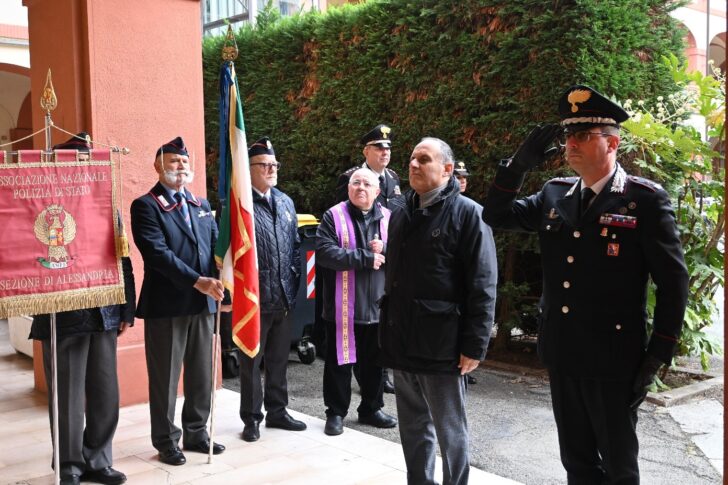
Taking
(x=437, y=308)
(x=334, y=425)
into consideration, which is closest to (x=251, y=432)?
(x=334, y=425)

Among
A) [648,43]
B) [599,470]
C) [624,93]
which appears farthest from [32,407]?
[648,43]

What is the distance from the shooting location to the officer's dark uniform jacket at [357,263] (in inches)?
198

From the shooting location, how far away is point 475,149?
6.89 metres

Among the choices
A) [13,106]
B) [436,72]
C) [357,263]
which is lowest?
[357,263]

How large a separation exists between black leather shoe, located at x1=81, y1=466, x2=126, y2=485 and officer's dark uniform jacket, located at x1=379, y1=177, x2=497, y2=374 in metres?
1.74

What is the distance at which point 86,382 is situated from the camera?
429 cm

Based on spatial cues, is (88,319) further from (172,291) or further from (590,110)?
(590,110)

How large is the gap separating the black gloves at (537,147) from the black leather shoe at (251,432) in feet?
9.16

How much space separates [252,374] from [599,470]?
2.61 meters

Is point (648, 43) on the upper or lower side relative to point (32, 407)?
upper

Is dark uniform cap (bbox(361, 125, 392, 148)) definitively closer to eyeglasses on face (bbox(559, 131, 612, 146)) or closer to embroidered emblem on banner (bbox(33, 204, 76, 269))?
embroidered emblem on banner (bbox(33, 204, 76, 269))

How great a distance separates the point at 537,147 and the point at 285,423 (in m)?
2.96

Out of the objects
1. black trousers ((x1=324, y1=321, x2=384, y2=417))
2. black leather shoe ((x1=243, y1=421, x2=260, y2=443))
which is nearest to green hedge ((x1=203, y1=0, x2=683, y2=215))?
black trousers ((x1=324, y1=321, x2=384, y2=417))

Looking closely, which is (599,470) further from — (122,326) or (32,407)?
(32,407)
